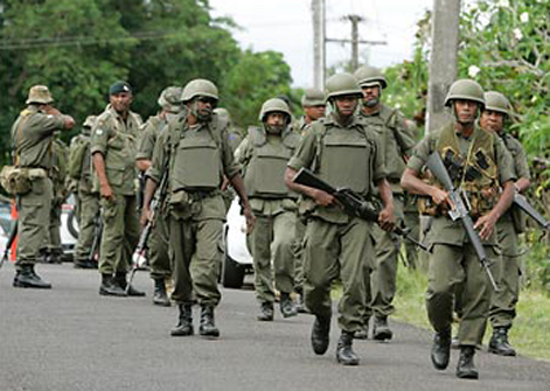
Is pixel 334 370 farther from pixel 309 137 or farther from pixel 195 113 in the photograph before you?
pixel 195 113

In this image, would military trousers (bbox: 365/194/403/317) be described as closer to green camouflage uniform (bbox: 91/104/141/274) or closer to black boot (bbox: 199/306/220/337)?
black boot (bbox: 199/306/220/337)

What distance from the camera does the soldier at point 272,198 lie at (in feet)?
50.7

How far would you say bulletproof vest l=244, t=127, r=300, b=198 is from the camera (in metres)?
15.7

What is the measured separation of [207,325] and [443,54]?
592cm

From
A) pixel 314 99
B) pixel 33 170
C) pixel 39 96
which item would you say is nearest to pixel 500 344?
pixel 314 99

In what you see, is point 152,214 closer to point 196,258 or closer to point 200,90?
point 196,258

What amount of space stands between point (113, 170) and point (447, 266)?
20.6ft

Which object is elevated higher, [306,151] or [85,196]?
[306,151]

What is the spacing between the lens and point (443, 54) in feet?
58.6

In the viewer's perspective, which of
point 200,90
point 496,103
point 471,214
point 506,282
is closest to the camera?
point 471,214

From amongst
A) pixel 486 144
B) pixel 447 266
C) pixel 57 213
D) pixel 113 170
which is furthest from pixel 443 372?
pixel 57 213

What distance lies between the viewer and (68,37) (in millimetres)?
51500

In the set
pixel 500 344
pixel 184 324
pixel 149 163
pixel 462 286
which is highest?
pixel 149 163

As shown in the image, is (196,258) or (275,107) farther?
(275,107)
